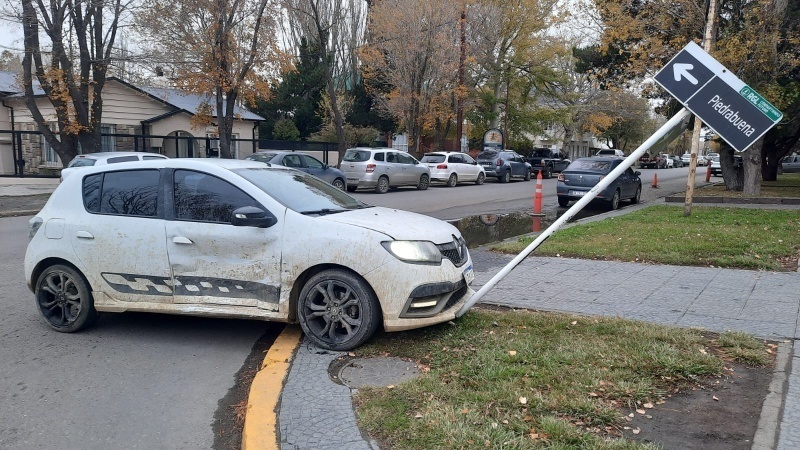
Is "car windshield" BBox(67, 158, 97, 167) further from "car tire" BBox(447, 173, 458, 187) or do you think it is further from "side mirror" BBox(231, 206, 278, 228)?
"car tire" BBox(447, 173, 458, 187)

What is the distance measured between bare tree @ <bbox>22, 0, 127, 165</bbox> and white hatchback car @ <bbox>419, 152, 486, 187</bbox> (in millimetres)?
13834

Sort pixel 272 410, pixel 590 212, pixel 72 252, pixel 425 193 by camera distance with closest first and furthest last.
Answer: pixel 272 410, pixel 72 252, pixel 590 212, pixel 425 193

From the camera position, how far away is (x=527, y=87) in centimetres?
4353

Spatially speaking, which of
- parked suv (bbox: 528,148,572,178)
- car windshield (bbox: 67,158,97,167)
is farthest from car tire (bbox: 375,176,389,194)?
parked suv (bbox: 528,148,572,178)

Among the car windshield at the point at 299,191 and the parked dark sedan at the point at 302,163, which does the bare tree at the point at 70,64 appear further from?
the car windshield at the point at 299,191

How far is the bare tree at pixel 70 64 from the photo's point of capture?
61.1ft

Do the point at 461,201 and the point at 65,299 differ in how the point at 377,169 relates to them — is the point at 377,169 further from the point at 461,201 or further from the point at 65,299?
the point at 65,299

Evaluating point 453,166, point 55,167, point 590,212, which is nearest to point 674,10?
point 590,212

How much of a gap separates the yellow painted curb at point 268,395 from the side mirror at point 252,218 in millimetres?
1051

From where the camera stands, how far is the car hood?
5.06 meters

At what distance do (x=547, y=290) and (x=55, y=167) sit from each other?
24.5m

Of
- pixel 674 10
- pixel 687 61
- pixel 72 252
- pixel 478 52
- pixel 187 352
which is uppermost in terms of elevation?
pixel 478 52

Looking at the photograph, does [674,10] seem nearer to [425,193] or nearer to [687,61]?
[425,193]

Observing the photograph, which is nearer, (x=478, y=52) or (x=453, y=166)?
(x=453, y=166)
